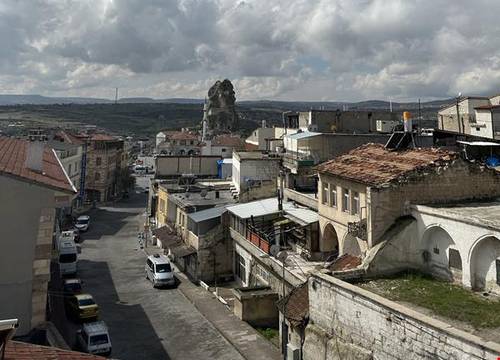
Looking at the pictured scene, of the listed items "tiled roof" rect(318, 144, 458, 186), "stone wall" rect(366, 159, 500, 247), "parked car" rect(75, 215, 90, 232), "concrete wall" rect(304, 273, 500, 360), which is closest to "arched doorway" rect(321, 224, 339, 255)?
"tiled roof" rect(318, 144, 458, 186)

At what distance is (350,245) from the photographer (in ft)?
76.9

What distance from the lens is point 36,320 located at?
15.4 m

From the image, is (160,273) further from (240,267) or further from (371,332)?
(371,332)

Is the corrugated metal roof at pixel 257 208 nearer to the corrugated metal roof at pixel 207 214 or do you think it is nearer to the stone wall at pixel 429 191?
the corrugated metal roof at pixel 207 214

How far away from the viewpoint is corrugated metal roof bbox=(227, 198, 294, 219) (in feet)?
102

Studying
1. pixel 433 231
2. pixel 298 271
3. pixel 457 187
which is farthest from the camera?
pixel 298 271

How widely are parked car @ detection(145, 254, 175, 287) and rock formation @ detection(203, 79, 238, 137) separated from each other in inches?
5205

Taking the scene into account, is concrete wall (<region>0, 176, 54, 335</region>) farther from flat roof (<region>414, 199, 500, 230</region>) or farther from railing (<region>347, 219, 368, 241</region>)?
flat roof (<region>414, 199, 500, 230</region>)

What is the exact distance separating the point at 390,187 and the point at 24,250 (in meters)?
13.5

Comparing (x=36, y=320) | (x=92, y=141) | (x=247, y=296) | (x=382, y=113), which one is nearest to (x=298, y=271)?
(x=247, y=296)

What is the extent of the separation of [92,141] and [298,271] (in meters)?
63.4

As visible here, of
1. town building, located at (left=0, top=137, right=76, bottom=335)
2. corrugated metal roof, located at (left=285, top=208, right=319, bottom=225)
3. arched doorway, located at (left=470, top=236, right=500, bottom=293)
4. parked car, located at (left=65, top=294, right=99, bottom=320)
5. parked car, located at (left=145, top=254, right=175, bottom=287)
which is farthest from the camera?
parked car, located at (left=145, top=254, right=175, bottom=287)

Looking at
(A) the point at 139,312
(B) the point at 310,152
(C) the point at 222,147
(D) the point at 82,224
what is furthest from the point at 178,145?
(A) the point at 139,312

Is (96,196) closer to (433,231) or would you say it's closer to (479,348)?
(433,231)
